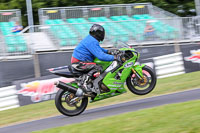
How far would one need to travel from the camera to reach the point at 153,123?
5324mm

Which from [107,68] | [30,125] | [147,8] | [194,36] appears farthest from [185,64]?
[30,125]

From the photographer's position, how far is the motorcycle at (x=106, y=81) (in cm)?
738

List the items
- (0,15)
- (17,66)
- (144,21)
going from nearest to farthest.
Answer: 1. (17,66)
2. (144,21)
3. (0,15)

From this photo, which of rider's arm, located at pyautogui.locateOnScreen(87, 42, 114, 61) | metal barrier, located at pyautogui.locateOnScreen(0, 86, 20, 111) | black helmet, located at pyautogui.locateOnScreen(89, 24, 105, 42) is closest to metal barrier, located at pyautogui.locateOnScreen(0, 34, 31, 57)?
metal barrier, located at pyautogui.locateOnScreen(0, 86, 20, 111)

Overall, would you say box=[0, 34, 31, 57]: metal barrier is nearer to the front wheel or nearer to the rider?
the rider

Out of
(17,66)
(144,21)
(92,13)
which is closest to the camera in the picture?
(17,66)

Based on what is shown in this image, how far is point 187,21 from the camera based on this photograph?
1572cm

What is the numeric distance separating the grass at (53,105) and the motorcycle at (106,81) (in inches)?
56.9

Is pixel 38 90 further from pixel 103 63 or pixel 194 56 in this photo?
pixel 194 56

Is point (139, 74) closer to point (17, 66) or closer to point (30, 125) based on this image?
point (30, 125)

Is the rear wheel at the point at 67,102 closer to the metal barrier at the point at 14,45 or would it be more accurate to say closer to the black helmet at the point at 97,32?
the black helmet at the point at 97,32

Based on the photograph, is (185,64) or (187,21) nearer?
(185,64)

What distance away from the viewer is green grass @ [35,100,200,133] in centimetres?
499

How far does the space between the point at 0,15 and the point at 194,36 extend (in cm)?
908
